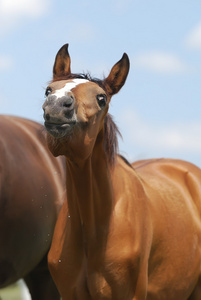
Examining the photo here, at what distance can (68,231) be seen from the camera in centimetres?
416

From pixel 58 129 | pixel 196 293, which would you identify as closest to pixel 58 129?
pixel 58 129

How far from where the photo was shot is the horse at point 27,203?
509 centimetres

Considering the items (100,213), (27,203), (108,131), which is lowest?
(27,203)

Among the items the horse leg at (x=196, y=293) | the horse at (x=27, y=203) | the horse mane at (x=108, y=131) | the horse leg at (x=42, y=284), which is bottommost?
the horse leg at (x=42, y=284)

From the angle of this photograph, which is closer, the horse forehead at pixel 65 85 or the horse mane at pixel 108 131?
the horse forehead at pixel 65 85

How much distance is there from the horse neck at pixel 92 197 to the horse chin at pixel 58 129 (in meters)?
0.44

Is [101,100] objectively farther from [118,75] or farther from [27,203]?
[27,203]

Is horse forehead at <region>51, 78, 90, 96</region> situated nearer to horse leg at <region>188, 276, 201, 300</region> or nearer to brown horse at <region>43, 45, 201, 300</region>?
brown horse at <region>43, 45, 201, 300</region>

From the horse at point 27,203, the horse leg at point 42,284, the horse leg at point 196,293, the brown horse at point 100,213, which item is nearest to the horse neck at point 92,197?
the brown horse at point 100,213

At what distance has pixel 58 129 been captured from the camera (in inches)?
140

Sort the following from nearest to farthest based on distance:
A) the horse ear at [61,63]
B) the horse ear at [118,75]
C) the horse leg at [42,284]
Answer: the horse ear at [118,75] → the horse ear at [61,63] → the horse leg at [42,284]

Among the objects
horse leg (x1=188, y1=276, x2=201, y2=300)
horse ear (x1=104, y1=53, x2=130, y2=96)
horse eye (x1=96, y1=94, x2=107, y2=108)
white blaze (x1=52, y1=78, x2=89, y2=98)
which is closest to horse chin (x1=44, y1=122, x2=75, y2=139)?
white blaze (x1=52, y1=78, x2=89, y2=98)

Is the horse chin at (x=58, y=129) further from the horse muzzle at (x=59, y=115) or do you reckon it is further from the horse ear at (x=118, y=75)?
the horse ear at (x=118, y=75)

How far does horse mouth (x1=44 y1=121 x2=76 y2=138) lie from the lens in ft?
11.7
